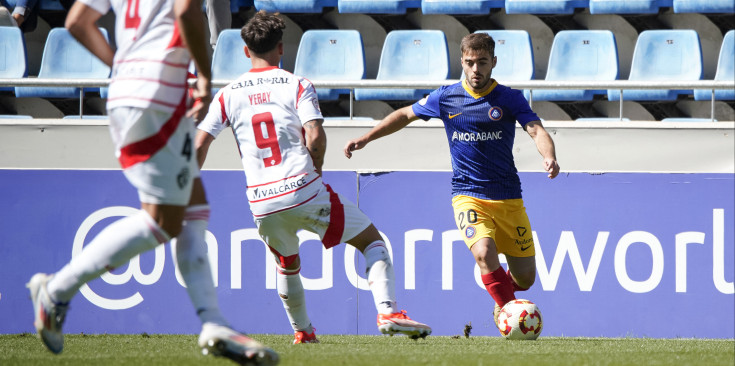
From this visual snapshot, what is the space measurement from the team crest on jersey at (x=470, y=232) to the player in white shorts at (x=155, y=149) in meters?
2.59

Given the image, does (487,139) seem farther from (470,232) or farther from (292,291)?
(292,291)

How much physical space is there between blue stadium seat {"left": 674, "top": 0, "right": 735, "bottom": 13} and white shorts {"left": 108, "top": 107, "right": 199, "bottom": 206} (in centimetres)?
789

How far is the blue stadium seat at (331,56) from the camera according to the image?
9.58 m

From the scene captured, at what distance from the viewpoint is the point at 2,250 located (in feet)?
24.1

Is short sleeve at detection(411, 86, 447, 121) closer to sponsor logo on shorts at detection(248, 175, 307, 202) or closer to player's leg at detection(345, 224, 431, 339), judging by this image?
player's leg at detection(345, 224, 431, 339)

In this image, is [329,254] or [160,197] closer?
[160,197]

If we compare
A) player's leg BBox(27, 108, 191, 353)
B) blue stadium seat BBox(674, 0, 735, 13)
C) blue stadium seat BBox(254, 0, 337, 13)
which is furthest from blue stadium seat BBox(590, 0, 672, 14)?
player's leg BBox(27, 108, 191, 353)

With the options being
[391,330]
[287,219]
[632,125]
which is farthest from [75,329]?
[632,125]

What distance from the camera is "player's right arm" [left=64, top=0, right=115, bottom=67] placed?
348 centimetres

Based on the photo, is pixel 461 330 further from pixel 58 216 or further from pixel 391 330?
pixel 58 216

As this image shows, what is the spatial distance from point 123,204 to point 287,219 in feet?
8.69

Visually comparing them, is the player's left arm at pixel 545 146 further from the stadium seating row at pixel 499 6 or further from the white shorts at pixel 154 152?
the stadium seating row at pixel 499 6

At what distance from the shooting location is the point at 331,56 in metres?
9.66

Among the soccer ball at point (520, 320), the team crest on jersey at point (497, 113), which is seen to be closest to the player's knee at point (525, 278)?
the soccer ball at point (520, 320)
